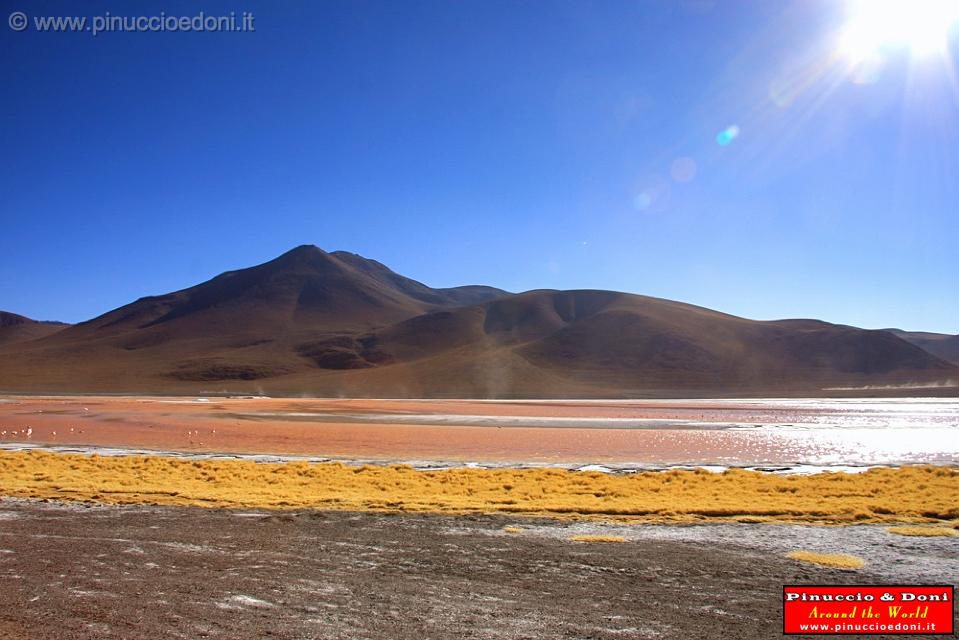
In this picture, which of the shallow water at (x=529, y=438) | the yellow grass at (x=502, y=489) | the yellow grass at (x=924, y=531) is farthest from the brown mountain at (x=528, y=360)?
the yellow grass at (x=924, y=531)

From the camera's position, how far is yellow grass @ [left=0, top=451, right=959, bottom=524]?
14.1 metres

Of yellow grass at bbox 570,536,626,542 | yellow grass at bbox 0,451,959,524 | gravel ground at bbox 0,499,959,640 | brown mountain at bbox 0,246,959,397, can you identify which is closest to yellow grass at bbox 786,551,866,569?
gravel ground at bbox 0,499,959,640

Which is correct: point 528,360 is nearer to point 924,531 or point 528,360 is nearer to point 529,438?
point 529,438

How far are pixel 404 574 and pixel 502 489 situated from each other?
8941 millimetres

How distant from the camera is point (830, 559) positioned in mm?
9719

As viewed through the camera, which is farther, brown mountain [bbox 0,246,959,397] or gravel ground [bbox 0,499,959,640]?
brown mountain [bbox 0,246,959,397]

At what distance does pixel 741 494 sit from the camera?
670 inches

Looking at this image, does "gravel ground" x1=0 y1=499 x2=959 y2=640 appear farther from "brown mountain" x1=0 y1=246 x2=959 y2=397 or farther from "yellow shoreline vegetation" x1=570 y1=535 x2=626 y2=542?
"brown mountain" x1=0 y1=246 x2=959 y2=397

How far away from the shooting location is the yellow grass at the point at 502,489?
46.4 ft

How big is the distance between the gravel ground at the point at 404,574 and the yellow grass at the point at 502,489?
5.00ft

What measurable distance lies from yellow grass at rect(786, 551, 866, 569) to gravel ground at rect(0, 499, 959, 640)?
0.22m

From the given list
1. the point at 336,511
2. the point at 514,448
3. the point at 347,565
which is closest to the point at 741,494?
the point at 336,511

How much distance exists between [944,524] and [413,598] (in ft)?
36.0

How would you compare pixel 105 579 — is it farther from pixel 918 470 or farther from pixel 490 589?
pixel 918 470
